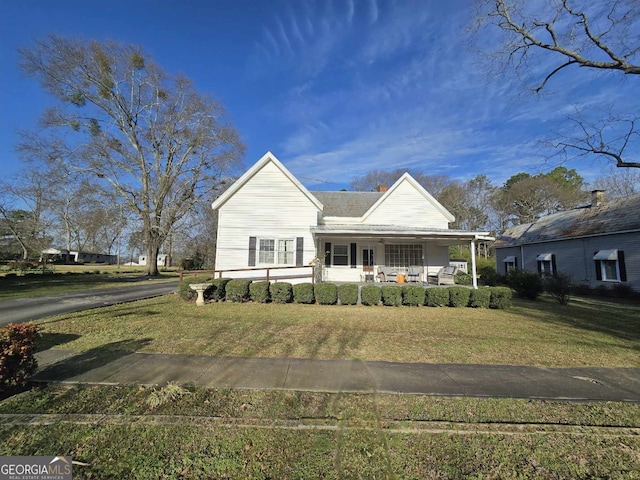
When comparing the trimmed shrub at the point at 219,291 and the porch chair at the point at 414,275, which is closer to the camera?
the trimmed shrub at the point at 219,291

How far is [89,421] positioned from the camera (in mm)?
3105

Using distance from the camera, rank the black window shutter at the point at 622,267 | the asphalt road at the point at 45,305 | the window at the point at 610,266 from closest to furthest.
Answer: the asphalt road at the point at 45,305 → the black window shutter at the point at 622,267 → the window at the point at 610,266

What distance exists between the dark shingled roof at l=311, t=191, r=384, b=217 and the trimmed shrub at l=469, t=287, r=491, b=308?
8.98 metres

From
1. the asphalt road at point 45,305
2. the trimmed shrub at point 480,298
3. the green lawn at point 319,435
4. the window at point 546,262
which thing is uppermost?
the window at point 546,262

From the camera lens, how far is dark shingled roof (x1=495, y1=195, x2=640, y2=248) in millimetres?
17109

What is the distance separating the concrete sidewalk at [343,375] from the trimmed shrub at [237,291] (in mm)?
5839

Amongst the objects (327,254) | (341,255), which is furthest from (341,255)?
(327,254)

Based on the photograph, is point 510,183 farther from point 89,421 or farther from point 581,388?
point 89,421

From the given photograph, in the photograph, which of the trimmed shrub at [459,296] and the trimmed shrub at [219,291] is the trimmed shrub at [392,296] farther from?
the trimmed shrub at [219,291]

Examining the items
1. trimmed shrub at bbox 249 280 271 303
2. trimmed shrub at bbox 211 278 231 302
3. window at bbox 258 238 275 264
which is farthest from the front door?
trimmed shrub at bbox 211 278 231 302

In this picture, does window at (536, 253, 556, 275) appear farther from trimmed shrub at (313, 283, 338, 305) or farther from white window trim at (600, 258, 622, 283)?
trimmed shrub at (313, 283, 338, 305)

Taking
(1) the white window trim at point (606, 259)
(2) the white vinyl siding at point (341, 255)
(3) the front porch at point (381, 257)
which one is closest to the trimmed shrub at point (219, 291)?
(3) the front porch at point (381, 257)

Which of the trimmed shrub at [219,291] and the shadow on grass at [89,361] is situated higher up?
the trimmed shrub at [219,291]

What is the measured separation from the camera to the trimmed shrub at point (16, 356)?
3.64 metres
